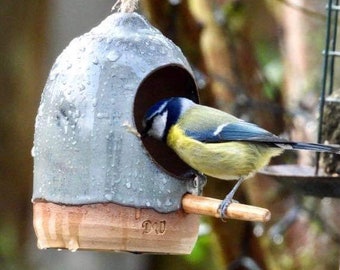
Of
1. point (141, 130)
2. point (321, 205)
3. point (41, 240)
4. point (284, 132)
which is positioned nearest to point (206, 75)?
point (284, 132)

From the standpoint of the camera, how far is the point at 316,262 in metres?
5.78

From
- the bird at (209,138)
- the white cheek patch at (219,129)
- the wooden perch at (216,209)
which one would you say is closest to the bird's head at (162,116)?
the bird at (209,138)

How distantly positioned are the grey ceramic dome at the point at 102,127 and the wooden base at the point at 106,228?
0.03 metres

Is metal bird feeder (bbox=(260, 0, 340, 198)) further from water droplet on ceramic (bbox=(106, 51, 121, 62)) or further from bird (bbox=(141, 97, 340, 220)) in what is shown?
water droplet on ceramic (bbox=(106, 51, 121, 62))

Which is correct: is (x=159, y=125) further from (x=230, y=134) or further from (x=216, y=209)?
(x=216, y=209)

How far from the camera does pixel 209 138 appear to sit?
360 cm

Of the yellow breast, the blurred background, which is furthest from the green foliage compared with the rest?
the yellow breast

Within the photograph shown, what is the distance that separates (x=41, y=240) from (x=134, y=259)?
110 inches

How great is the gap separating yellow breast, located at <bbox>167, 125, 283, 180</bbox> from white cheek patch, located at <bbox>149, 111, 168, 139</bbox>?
5 centimetres

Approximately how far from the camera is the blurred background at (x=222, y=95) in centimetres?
531

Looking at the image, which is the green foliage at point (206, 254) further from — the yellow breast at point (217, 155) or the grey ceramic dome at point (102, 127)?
the grey ceramic dome at point (102, 127)

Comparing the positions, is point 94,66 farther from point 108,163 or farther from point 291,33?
point 291,33

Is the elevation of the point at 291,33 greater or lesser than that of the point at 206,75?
greater

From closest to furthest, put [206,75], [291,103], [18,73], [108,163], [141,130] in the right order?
[108,163]
[141,130]
[206,75]
[291,103]
[18,73]
